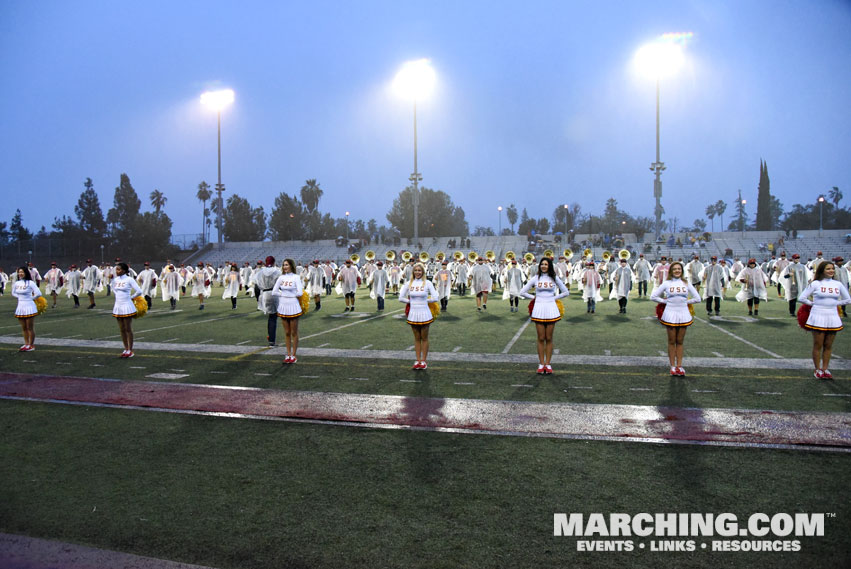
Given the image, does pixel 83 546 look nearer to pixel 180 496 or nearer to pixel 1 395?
pixel 180 496

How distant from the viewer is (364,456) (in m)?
5.48

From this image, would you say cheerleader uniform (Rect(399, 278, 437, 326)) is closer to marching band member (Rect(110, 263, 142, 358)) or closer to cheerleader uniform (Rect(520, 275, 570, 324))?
cheerleader uniform (Rect(520, 275, 570, 324))

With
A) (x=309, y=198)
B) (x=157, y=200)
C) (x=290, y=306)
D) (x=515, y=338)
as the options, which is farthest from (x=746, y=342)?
(x=157, y=200)

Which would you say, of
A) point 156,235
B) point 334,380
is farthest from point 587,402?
point 156,235

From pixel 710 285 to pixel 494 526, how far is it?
1593 centimetres

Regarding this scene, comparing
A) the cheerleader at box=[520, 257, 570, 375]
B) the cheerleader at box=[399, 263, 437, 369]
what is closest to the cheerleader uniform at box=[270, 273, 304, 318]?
the cheerleader at box=[399, 263, 437, 369]

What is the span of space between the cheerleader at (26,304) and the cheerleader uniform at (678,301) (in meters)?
12.2

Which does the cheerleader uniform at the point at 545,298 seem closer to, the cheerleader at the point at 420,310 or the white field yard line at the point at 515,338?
the cheerleader at the point at 420,310

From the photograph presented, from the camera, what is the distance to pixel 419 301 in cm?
962

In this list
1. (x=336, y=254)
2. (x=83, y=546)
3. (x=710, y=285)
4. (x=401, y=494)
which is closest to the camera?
(x=83, y=546)

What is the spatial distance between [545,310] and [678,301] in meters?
2.03

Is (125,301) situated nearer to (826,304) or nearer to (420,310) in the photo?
(420,310)

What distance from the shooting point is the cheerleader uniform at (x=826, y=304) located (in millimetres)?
8445

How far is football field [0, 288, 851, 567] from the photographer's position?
150 inches
